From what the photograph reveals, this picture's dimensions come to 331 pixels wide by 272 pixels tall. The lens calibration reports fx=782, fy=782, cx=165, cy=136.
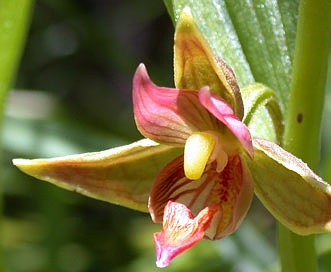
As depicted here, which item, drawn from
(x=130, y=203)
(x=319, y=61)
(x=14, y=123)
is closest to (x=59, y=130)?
(x=14, y=123)

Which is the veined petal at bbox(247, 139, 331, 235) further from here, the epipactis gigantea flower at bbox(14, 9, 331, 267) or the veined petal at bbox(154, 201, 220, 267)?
the veined petal at bbox(154, 201, 220, 267)

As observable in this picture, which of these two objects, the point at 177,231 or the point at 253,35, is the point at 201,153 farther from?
the point at 253,35

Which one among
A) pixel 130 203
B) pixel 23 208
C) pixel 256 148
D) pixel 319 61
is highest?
pixel 319 61

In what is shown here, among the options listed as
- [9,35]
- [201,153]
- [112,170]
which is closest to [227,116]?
[201,153]

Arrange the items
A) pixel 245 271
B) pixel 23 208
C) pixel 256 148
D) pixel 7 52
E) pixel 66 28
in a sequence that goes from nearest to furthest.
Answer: pixel 256 148 → pixel 7 52 → pixel 245 271 → pixel 23 208 → pixel 66 28

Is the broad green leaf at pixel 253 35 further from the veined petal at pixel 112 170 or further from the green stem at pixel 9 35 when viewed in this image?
the green stem at pixel 9 35

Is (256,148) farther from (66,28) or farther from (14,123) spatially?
(66,28)

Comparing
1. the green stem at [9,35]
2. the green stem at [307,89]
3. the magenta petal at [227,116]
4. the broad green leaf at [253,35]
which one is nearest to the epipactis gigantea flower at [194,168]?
the magenta petal at [227,116]
